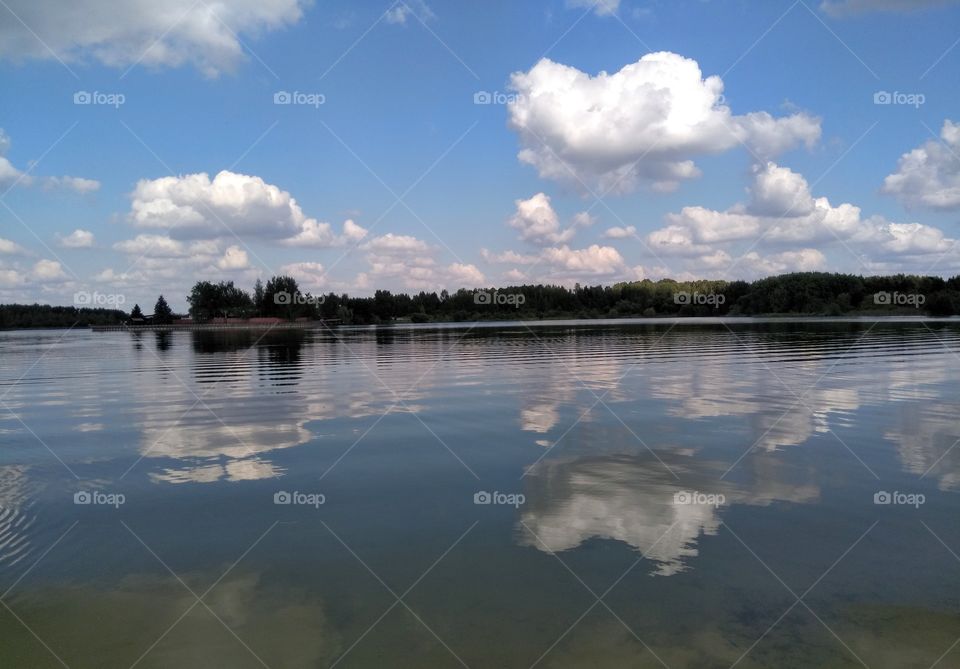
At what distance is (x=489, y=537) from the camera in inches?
339

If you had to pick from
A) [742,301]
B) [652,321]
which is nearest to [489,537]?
[652,321]

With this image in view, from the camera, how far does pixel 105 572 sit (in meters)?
7.81

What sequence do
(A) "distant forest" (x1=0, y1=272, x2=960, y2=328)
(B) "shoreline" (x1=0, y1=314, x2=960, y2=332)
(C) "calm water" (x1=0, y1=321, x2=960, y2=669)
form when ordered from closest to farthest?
1. (C) "calm water" (x1=0, y1=321, x2=960, y2=669)
2. (B) "shoreline" (x1=0, y1=314, x2=960, y2=332)
3. (A) "distant forest" (x1=0, y1=272, x2=960, y2=328)

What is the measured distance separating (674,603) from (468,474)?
5478mm

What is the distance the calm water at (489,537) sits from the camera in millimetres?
6148

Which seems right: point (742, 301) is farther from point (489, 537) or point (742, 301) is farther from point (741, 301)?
point (489, 537)

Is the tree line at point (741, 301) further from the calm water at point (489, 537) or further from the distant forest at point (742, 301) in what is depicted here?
the calm water at point (489, 537)

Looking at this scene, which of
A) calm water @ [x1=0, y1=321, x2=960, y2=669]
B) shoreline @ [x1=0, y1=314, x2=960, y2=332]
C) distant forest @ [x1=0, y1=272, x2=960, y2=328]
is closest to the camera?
calm water @ [x1=0, y1=321, x2=960, y2=669]

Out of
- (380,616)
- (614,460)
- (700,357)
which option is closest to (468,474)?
(614,460)

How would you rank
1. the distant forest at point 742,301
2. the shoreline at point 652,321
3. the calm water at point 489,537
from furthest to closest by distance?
1. the distant forest at point 742,301
2. the shoreline at point 652,321
3. the calm water at point 489,537

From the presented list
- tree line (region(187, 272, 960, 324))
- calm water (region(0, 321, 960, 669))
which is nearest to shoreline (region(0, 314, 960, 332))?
tree line (region(187, 272, 960, 324))

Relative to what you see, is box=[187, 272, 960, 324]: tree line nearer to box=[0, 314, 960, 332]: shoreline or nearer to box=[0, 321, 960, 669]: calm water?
box=[0, 314, 960, 332]: shoreline

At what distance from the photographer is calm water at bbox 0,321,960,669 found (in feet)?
20.2

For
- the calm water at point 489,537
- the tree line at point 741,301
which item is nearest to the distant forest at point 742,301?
the tree line at point 741,301
